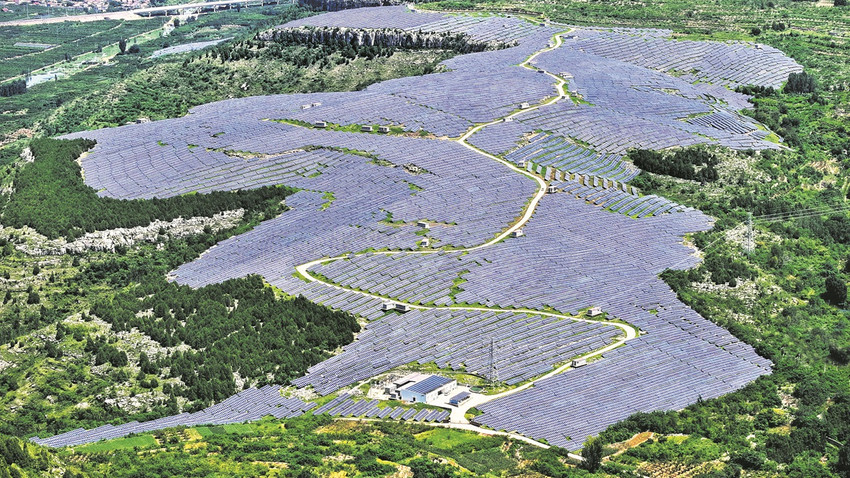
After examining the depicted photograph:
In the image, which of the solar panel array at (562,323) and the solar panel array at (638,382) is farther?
the solar panel array at (562,323)

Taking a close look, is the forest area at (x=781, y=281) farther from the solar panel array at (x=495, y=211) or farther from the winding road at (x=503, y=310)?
the winding road at (x=503, y=310)

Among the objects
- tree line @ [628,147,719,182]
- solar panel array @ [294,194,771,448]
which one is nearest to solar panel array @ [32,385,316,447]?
solar panel array @ [294,194,771,448]

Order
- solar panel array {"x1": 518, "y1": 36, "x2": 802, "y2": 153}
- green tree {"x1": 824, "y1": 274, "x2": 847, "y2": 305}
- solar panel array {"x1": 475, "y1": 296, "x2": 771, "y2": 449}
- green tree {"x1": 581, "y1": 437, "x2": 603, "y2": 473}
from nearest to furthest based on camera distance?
green tree {"x1": 581, "y1": 437, "x2": 603, "y2": 473}
solar panel array {"x1": 475, "y1": 296, "x2": 771, "y2": 449}
green tree {"x1": 824, "y1": 274, "x2": 847, "y2": 305}
solar panel array {"x1": 518, "y1": 36, "x2": 802, "y2": 153}

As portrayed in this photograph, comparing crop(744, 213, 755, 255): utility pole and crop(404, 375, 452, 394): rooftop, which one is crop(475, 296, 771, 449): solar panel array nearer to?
crop(404, 375, 452, 394): rooftop

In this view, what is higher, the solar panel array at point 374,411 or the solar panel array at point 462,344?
the solar panel array at point 462,344

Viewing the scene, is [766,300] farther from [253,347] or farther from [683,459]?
[253,347]

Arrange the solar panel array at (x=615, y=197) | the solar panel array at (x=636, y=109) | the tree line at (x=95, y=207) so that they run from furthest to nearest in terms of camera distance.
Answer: the solar panel array at (x=636, y=109) < the solar panel array at (x=615, y=197) < the tree line at (x=95, y=207)

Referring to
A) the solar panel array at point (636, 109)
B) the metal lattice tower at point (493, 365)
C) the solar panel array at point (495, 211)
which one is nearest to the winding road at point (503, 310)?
the solar panel array at point (495, 211)

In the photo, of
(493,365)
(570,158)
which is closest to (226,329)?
(493,365)
